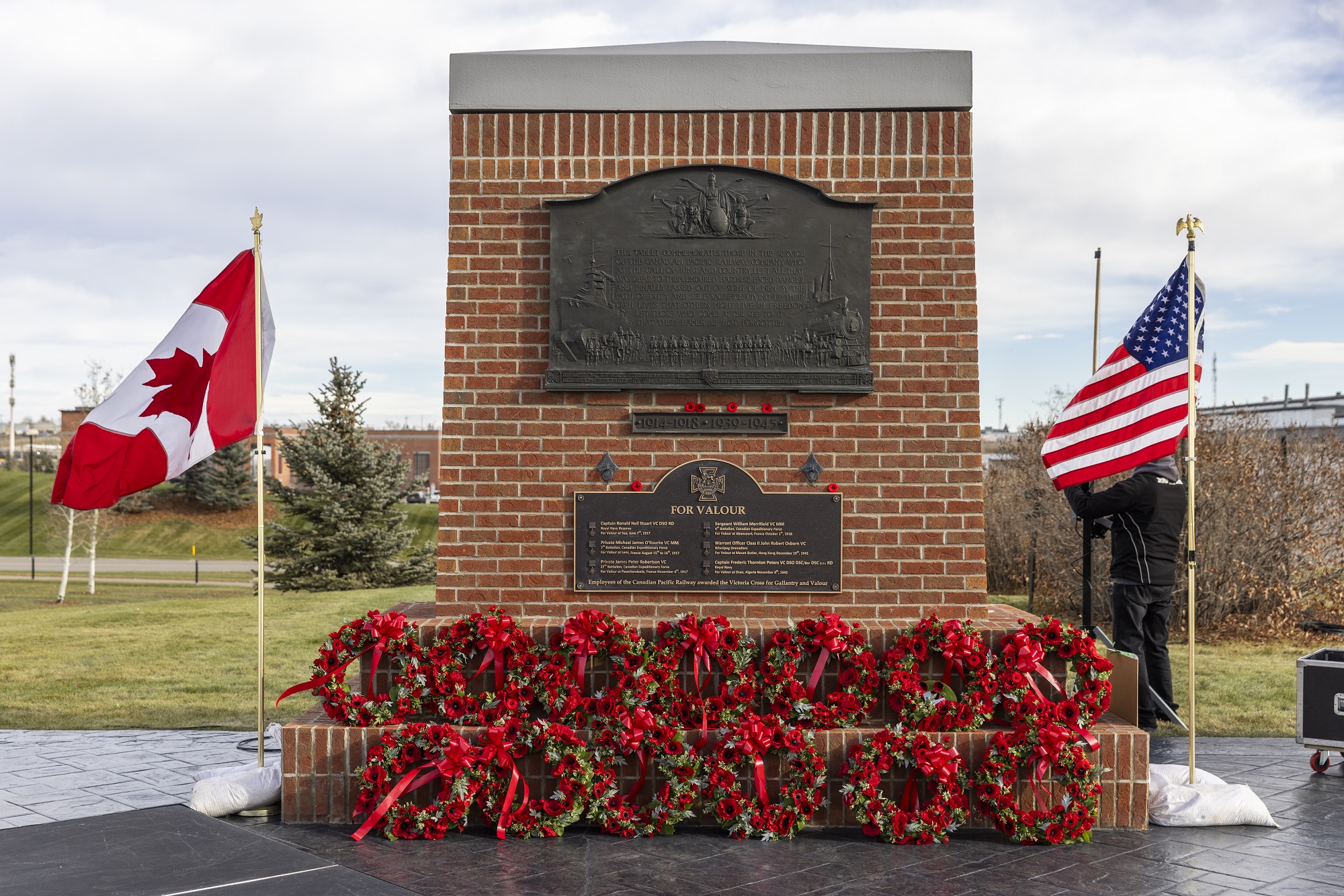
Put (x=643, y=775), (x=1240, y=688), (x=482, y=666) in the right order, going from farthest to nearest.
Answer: (x=1240, y=688) < (x=482, y=666) < (x=643, y=775)

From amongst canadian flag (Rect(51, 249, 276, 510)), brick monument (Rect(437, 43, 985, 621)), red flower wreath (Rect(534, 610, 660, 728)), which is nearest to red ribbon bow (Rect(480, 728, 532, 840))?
red flower wreath (Rect(534, 610, 660, 728))

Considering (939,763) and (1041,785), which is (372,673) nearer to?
(939,763)

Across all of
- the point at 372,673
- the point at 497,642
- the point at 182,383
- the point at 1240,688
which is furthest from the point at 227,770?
the point at 1240,688

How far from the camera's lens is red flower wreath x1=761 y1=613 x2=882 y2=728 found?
5215 mm

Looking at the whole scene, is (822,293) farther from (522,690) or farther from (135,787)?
(135,787)

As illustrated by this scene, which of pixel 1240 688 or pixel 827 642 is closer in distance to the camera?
pixel 827 642

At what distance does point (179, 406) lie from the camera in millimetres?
5676

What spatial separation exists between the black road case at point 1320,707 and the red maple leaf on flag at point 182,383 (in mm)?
6151

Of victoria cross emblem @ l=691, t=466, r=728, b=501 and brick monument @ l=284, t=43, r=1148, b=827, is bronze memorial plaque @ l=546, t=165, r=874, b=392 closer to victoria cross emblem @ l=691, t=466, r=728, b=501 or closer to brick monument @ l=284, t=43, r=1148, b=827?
brick monument @ l=284, t=43, r=1148, b=827

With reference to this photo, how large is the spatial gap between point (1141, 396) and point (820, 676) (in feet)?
7.85

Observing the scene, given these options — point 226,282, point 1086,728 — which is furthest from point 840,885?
point 226,282

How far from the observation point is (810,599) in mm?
5695

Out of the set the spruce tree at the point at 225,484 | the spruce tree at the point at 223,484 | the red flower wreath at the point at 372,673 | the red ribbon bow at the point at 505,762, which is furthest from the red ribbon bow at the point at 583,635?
the spruce tree at the point at 225,484

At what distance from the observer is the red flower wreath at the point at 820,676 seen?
5.21 metres
